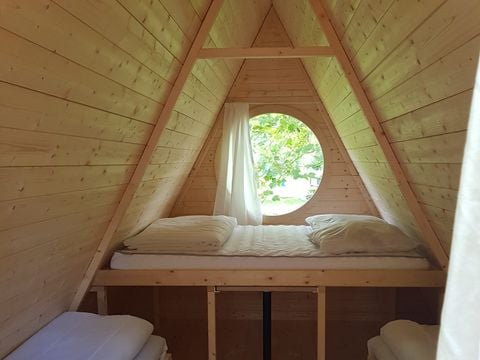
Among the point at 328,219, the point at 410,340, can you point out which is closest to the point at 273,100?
the point at 328,219

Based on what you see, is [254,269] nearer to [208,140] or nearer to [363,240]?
[363,240]

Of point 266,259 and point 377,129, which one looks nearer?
point 377,129

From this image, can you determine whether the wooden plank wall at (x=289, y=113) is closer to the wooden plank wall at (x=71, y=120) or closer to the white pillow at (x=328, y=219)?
the white pillow at (x=328, y=219)

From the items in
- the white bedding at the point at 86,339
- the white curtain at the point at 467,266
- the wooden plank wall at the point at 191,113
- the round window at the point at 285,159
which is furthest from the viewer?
the round window at the point at 285,159

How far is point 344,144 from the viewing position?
129 inches

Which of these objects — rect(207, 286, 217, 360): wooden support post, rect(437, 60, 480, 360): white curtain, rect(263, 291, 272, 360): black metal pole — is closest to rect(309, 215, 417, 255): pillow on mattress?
rect(263, 291, 272, 360): black metal pole

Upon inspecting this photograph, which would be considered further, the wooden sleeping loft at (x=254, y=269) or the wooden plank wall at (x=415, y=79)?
the wooden sleeping loft at (x=254, y=269)

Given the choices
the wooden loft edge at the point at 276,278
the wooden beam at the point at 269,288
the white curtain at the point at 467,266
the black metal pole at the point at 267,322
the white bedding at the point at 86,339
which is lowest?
the black metal pole at the point at 267,322

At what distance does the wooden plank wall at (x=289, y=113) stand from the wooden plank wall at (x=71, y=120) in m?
0.78

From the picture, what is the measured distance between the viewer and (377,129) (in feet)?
6.79

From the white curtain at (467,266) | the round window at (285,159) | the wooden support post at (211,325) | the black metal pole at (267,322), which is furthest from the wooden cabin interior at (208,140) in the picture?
the round window at (285,159)

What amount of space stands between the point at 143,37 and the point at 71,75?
1.37 ft

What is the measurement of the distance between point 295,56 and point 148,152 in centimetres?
91

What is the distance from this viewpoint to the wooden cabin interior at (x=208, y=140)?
1228 mm
